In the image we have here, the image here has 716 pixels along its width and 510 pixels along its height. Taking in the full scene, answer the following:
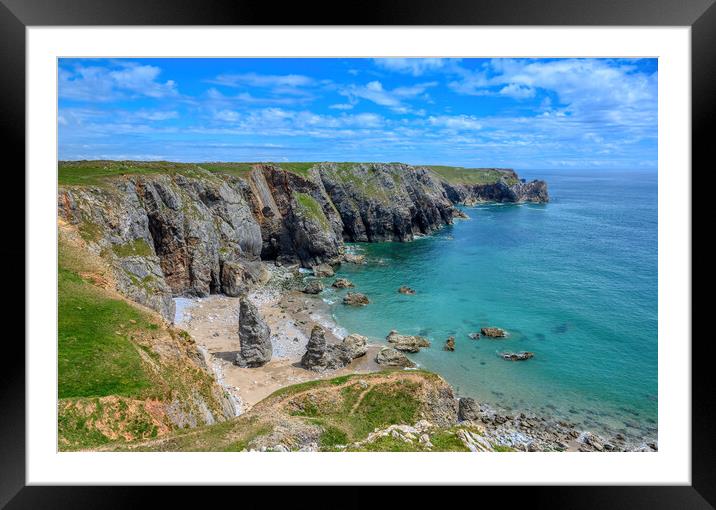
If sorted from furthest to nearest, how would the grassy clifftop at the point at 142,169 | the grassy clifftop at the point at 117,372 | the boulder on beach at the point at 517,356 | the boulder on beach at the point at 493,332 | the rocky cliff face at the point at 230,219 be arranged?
the boulder on beach at the point at 493,332
the grassy clifftop at the point at 142,169
the boulder on beach at the point at 517,356
the rocky cliff face at the point at 230,219
the grassy clifftop at the point at 117,372

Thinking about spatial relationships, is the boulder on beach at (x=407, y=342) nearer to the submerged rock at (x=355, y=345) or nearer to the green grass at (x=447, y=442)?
the submerged rock at (x=355, y=345)

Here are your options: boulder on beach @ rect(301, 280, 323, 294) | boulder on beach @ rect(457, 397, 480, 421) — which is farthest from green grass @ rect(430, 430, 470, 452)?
boulder on beach @ rect(301, 280, 323, 294)

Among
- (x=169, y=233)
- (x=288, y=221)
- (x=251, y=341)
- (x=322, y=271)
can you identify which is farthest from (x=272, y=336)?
(x=288, y=221)

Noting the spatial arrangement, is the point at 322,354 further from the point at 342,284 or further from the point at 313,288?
the point at 342,284

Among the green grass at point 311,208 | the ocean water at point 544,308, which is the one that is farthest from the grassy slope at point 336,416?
the green grass at point 311,208

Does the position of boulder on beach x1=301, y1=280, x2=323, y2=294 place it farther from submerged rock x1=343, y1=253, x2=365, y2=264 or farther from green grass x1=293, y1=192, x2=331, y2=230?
green grass x1=293, y1=192, x2=331, y2=230

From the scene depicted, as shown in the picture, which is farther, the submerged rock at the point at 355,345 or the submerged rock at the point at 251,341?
the submerged rock at the point at 355,345
